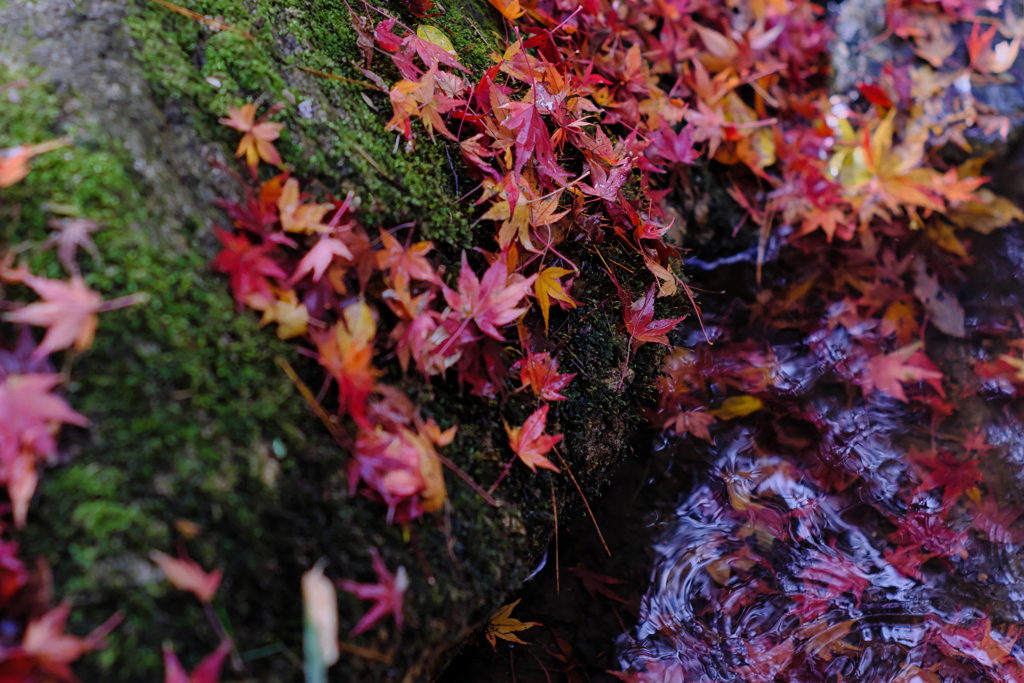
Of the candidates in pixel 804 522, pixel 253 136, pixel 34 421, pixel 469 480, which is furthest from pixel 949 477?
pixel 34 421

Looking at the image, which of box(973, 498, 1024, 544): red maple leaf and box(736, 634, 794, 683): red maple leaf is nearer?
box(736, 634, 794, 683): red maple leaf

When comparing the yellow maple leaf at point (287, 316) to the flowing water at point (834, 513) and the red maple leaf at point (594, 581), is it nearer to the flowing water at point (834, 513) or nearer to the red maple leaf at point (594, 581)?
the red maple leaf at point (594, 581)

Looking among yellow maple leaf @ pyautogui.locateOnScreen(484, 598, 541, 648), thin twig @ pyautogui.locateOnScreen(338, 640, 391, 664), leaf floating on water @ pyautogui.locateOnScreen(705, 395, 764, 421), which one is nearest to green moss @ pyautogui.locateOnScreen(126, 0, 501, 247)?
thin twig @ pyautogui.locateOnScreen(338, 640, 391, 664)

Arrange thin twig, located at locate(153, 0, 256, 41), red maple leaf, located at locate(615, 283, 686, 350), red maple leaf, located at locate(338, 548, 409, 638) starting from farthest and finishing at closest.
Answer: red maple leaf, located at locate(615, 283, 686, 350) → thin twig, located at locate(153, 0, 256, 41) → red maple leaf, located at locate(338, 548, 409, 638)

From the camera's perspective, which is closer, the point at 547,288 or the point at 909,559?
the point at 547,288

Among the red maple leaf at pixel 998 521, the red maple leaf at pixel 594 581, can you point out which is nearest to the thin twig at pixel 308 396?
the red maple leaf at pixel 594 581

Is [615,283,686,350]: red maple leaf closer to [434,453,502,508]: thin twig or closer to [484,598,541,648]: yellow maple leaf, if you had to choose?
[434,453,502,508]: thin twig

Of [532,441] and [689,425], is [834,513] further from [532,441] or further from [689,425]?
[532,441]
